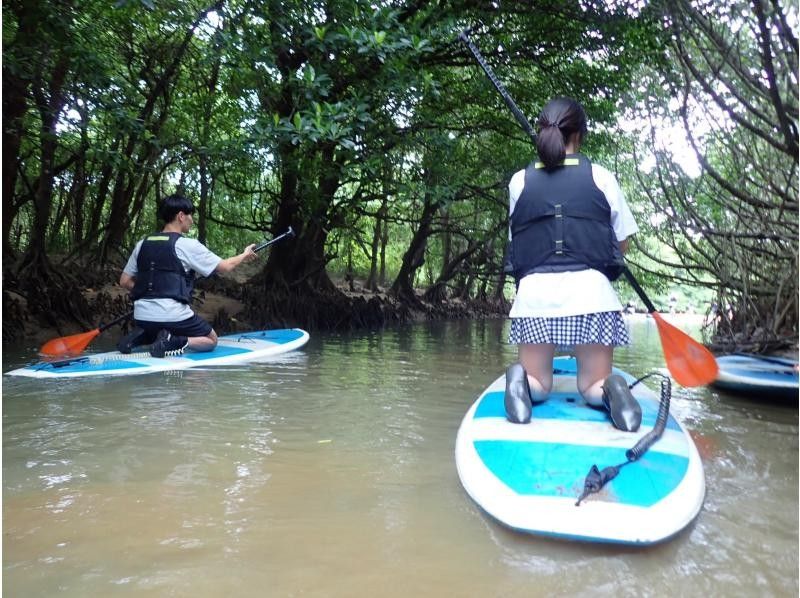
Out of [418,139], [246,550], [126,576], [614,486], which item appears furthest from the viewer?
[418,139]

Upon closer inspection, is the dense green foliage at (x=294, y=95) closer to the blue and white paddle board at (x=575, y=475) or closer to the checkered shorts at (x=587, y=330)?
the checkered shorts at (x=587, y=330)

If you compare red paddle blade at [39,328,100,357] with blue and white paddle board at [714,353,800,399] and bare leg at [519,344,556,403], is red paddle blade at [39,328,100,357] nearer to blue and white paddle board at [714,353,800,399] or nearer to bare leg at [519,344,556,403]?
bare leg at [519,344,556,403]

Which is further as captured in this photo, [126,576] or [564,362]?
[564,362]

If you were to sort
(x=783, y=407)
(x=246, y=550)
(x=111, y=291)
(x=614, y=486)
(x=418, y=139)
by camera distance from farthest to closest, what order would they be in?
(x=111, y=291) < (x=418, y=139) < (x=783, y=407) < (x=614, y=486) < (x=246, y=550)

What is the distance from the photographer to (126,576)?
1.49 meters

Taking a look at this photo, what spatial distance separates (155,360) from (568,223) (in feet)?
11.6

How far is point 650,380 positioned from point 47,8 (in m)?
5.57

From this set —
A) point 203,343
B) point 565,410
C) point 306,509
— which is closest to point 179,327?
point 203,343

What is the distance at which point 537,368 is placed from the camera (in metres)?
2.65

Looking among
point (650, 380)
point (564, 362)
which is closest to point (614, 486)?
point (564, 362)

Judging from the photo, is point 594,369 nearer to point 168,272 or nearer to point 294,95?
point 168,272

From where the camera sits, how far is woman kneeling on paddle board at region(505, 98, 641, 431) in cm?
244

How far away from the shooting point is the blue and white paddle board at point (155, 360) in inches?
164

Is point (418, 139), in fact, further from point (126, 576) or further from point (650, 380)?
point (126, 576)
